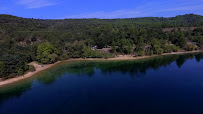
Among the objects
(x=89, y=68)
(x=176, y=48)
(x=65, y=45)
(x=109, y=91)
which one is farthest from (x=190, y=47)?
(x=109, y=91)

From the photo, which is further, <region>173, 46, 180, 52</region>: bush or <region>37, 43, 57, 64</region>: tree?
<region>173, 46, 180, 52</region>: bush

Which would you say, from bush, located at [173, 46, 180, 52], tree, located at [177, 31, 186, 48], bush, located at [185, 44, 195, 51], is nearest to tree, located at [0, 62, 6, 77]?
bush, located at [173, 46, 180, 52]

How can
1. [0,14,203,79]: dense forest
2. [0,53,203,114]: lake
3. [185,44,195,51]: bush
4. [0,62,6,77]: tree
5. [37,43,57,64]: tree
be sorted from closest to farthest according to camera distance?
[0,53,203,114]: lake, [0,62,6,77]: tree, [0,14,203,79]: dense forest, [37,43,57,64]: tree, [185,44,195,51]: bush

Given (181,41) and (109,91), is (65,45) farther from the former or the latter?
(181,41)

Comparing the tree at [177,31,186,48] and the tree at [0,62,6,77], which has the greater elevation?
the tree at [177,31,186,48]

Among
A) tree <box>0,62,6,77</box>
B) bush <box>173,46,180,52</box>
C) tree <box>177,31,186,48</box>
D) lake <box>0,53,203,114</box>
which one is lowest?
lake <box>0,53,203,114</box>

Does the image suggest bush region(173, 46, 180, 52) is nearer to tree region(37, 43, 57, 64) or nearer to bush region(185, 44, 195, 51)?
bush region(185, 44, 195, 51)

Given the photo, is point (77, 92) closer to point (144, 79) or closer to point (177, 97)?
point (144, 79)

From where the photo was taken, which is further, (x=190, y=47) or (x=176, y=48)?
(x=190, y=47)
